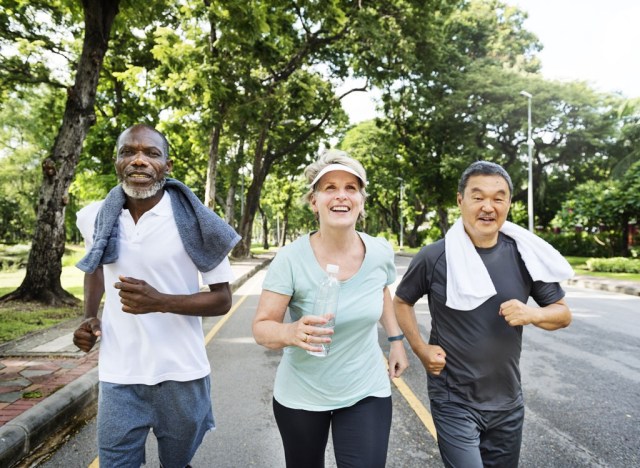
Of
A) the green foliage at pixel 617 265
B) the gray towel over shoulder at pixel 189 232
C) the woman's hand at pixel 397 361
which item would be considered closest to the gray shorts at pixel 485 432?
the woman's hand at pixel 397 361

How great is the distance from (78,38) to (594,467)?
17.8 meters

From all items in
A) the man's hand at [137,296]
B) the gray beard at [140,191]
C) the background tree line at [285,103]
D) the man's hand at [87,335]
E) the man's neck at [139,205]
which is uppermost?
the background tree line at [285,103]

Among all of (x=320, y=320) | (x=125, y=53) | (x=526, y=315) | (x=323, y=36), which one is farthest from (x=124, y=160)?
(x=323, y=36)

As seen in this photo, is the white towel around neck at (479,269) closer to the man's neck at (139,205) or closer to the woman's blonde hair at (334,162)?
the woman's blonde hair at (334,162)

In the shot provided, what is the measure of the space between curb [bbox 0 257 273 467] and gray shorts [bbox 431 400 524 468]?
288 cm

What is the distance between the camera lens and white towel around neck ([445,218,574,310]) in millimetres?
2328

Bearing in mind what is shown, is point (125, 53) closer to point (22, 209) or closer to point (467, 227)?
point (467, 227)

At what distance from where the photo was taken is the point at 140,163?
7.91 ft

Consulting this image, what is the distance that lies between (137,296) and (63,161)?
862cm

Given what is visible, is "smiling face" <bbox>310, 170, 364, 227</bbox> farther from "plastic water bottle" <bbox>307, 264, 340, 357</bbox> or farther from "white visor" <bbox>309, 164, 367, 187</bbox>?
"plastic water bottle" <bbox>307, 264, 340, 357</bbox>

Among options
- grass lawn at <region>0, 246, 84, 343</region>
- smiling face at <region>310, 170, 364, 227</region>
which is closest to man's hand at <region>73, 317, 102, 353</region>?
smiling face at <region>310, 170, 364, 227</region>

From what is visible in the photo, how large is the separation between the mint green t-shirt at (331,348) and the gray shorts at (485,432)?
13.5 inches

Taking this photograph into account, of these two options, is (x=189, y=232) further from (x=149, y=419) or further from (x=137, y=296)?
(x=149, y=419)

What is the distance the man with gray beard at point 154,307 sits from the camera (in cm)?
226
